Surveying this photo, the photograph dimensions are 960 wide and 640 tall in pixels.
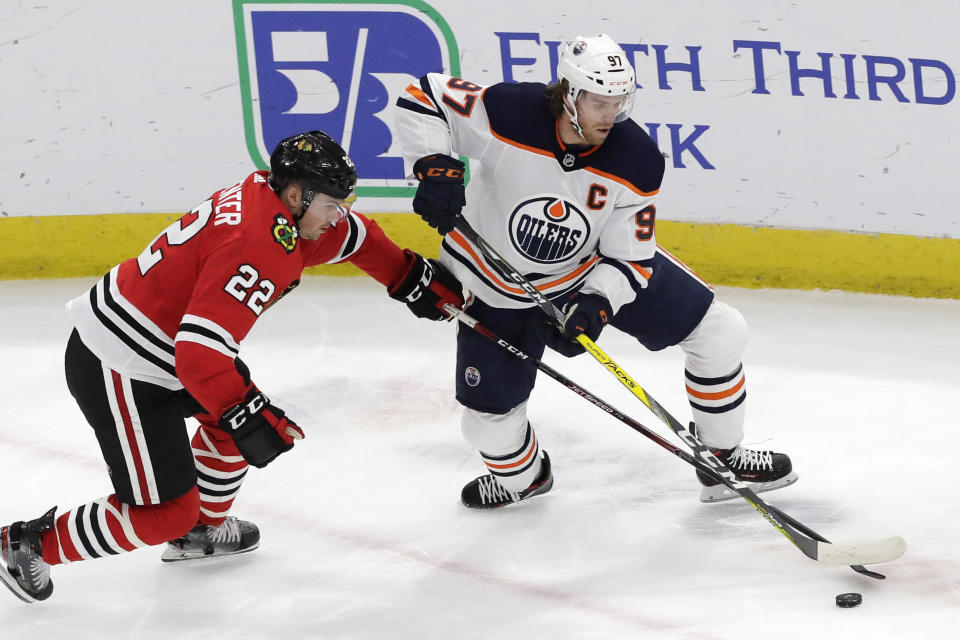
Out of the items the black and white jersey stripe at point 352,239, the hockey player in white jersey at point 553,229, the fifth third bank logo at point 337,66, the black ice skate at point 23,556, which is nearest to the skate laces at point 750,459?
the hockey player in white jersey at point 553,229

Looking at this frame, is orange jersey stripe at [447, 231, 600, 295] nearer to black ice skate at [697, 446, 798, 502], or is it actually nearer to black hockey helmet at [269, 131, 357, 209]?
black hockey helmet at [269, 131, 357, 209]

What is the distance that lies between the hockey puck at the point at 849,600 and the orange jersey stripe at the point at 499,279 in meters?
0.93

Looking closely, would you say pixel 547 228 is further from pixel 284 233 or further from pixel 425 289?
pixel 284 233

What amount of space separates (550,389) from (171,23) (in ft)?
6.56

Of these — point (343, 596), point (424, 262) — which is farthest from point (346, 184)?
point (343, 596)

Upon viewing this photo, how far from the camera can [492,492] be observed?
3.01m

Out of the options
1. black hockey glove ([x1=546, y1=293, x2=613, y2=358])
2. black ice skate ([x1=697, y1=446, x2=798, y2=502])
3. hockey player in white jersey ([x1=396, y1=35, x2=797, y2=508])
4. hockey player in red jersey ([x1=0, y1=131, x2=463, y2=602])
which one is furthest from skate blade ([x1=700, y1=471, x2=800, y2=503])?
hockey player in red jersey ([x1=0, y1=131, x2=463, y2=602])

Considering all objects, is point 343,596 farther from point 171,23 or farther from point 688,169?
point 171,23

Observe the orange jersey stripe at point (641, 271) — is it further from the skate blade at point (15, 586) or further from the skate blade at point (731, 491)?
the skate blade at point (15, 586)

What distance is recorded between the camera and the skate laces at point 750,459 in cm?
303

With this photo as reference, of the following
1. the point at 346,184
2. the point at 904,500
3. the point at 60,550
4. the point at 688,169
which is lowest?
the point at 904,500

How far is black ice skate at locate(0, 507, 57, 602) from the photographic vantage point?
2.51 meters

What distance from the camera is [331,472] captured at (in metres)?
3.23

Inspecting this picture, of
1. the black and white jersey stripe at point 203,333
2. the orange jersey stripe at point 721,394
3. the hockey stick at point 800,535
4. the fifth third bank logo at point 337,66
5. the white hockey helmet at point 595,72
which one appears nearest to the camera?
the black and white jersey stripe at point 203,333
